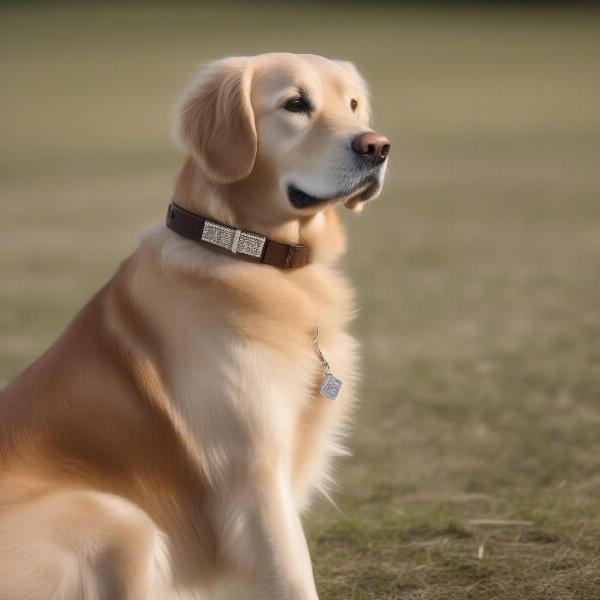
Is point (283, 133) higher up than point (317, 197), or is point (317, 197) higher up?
point (283, 133)

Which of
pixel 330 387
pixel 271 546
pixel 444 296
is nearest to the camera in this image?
pixel 271 546

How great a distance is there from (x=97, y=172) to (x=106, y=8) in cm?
2709

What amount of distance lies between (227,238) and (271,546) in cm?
88

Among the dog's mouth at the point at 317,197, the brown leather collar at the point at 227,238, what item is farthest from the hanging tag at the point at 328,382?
the dog's mouth at the point at 317,197

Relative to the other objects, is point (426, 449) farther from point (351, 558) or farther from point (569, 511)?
point (351, 558)

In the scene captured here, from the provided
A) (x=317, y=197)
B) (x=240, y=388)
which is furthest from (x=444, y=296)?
(x=240, y=388)

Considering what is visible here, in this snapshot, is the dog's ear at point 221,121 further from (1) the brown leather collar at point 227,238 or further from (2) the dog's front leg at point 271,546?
(2) the dog's front leg at point 271,546

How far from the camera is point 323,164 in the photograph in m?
3.04

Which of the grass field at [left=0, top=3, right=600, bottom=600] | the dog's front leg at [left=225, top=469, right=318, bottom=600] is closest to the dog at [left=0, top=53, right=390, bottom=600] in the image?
the dog's front leg at [left=225, top=469, right=318, bottom=600]

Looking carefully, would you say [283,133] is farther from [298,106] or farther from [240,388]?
[240,388]

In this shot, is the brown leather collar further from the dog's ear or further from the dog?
the dog's ear

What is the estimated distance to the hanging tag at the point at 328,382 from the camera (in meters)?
2.96

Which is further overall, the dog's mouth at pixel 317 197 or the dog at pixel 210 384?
the dog's mouth at pixel 317 197

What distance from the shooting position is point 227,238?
298 cm
